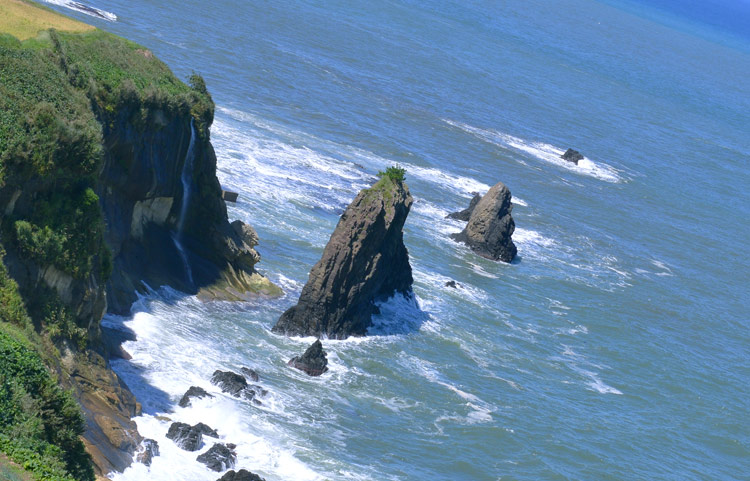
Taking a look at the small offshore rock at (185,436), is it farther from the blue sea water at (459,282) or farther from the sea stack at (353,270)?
the sea stack at (353,270)

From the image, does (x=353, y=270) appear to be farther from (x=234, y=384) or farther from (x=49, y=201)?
(x=49, y=201)

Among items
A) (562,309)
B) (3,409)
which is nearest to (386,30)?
(562,309)

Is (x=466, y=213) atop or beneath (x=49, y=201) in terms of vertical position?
beneath

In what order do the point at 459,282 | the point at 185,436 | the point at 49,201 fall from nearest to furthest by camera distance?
the point at 49,201 < the point at 185,436 < the point at 459,282

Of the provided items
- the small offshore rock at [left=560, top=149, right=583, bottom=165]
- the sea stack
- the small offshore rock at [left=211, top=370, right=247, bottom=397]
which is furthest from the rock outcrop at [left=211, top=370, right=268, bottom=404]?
the small offshore rock at [left=560, top=149, right=583, bottom=165]

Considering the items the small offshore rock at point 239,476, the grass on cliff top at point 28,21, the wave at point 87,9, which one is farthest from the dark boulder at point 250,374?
the wave at point 87,9

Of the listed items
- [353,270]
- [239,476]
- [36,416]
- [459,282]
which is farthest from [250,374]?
[459,282]

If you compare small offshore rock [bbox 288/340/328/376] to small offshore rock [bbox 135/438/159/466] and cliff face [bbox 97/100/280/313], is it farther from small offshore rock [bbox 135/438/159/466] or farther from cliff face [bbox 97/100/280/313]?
small offshore rock [bbox 135/438/159/466]
